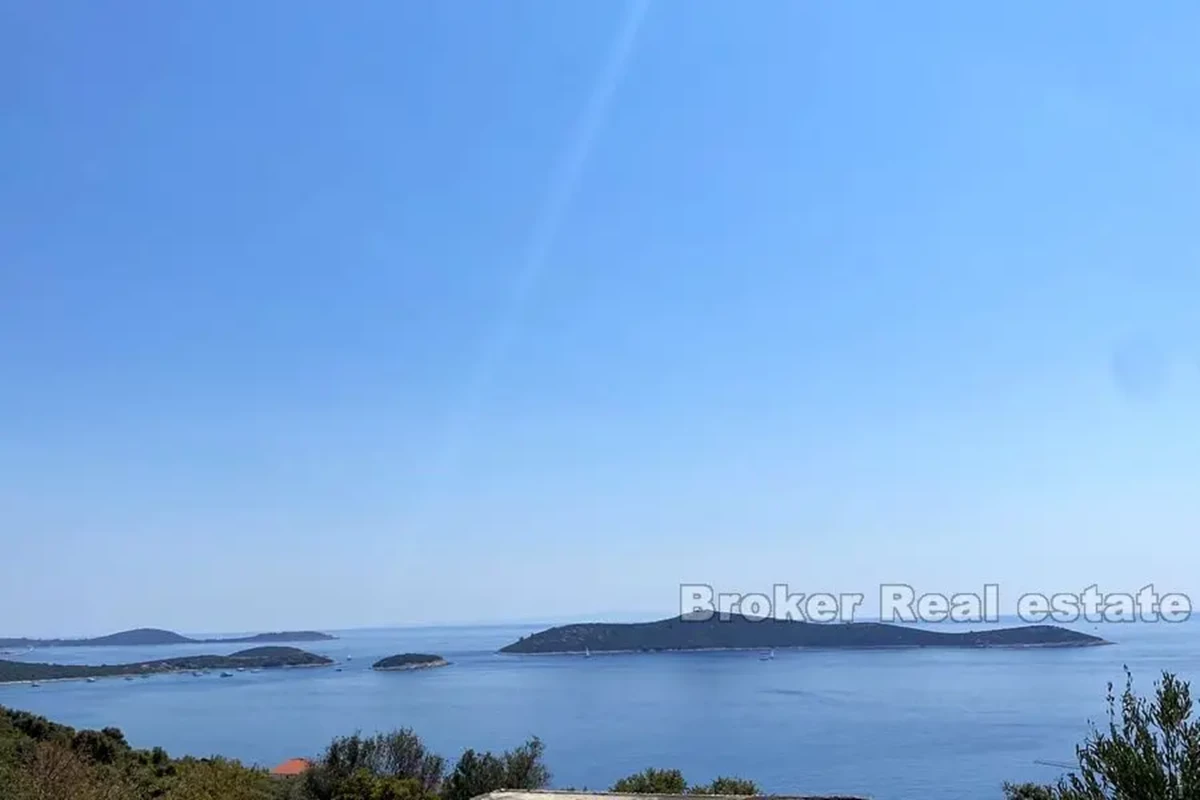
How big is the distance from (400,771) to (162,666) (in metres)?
159

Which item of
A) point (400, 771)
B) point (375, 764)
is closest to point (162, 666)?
point (400, 771)

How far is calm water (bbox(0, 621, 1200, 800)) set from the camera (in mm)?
57438

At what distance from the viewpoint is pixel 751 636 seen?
176250mm

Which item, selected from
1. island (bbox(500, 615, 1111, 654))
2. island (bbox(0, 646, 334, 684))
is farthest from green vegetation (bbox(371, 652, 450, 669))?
island (bbox(500, 615, 1111, 654))

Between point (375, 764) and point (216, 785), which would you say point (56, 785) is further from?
point (375, 764)

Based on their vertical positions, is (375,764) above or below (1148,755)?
below

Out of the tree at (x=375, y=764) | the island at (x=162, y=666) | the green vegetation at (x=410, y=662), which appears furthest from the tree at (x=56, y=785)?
the island at (x=162, y=666)

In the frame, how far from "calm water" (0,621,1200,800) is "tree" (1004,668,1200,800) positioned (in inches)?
1654

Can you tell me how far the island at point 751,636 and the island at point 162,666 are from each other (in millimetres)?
43560

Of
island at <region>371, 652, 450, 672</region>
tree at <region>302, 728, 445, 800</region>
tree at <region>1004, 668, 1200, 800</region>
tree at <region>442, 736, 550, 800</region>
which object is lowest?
island at <region>371, 652, 450, 672</region>

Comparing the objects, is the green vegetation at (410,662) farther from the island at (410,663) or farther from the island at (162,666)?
the island at (162,666)

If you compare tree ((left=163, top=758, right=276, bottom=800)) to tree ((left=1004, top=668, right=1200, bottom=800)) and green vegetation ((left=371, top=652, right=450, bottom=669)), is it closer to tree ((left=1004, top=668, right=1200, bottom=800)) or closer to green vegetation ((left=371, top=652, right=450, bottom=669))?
tree ((left=1004, top=668, right=1200, bottom=800))

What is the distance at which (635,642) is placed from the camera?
588ft

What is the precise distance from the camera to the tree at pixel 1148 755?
877 cm
